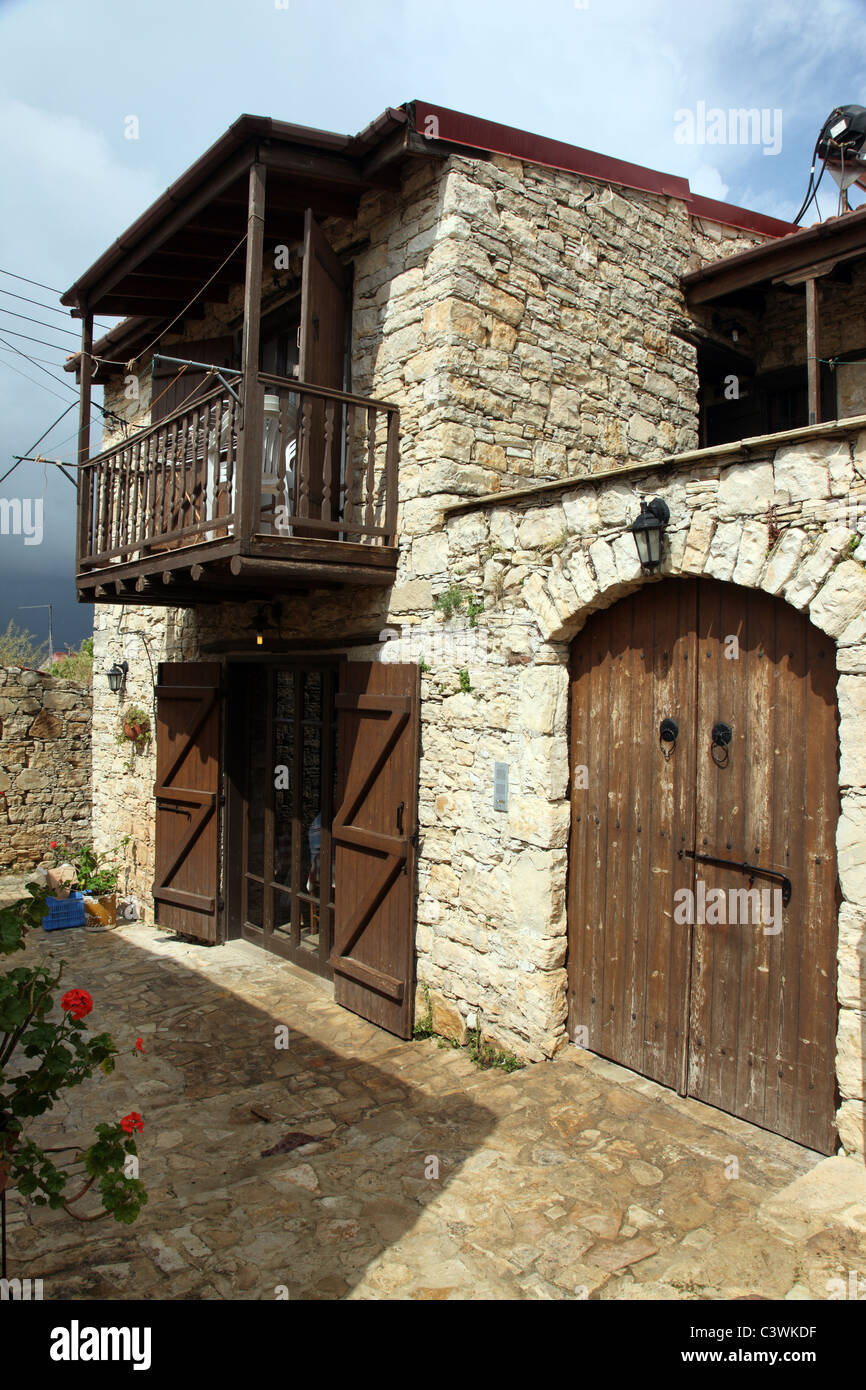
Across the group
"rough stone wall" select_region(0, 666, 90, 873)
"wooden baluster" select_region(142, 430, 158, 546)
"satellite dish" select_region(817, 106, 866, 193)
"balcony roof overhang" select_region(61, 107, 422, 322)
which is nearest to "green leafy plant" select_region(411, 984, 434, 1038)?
"wooden baluster" select_region(142, 430, 158, 546)

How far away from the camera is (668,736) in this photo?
3.94m

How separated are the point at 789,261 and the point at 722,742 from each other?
13.0 feet

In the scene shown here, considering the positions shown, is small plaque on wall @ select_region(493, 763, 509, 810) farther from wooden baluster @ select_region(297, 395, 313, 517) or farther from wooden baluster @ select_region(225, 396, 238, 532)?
wooden baluster @ select_region(225, 396, 238, 532)

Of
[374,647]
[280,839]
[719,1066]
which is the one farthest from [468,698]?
[280,839]

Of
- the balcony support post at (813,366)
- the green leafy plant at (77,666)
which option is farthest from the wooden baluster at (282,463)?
the green leafy plant at (77,666)

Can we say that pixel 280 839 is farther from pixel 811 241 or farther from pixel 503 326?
pixel 811 241

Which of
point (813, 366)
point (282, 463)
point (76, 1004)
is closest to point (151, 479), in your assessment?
point (282, 463)

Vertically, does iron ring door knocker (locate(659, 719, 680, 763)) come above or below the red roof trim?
below

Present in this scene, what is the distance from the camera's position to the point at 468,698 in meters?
4.86

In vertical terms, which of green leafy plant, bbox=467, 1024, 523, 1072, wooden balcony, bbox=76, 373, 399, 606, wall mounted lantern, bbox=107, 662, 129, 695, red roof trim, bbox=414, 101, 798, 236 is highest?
red roof trim, bbox=414, 101, 798, 236

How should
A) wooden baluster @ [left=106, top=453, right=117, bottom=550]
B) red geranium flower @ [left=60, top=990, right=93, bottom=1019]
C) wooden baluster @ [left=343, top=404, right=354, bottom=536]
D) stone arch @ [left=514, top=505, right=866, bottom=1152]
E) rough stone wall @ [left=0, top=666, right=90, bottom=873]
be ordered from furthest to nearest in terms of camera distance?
rough stone wall @ [left=0, top=666, right=90, bottom=873]
wooden baluster @ [left=106, top=453, right=117, bottom=550]
wooden baluster @ [left=343, top=404, right=354, bottom=536]
stone arch @ [left=514, top=505, right=866, bottom=1152]
red geranium flower @ [left=60, top=990, right=93, bottom=1019]

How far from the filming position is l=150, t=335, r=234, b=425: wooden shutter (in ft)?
23.4

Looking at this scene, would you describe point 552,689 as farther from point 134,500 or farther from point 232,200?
point 232,200

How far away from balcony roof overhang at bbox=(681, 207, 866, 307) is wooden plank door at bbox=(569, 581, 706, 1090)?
3.19m
